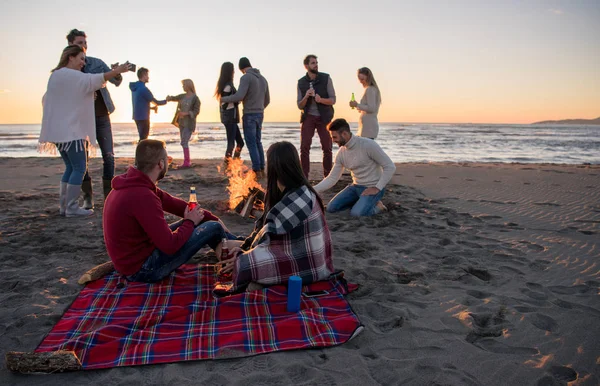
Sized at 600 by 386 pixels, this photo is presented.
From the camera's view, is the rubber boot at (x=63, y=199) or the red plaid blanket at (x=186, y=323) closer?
the red plaid blanket at (x=186, y=323)

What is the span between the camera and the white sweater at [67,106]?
4891 millimetres

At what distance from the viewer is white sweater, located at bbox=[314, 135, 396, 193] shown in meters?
5.80

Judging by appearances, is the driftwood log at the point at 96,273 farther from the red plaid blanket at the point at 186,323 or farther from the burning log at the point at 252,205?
the burning log at the point at 252,205

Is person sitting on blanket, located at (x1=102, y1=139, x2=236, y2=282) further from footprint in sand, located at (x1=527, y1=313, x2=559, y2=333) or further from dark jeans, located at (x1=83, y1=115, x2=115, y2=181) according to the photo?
footprint in sand, located at (x1=527, y1=313, x2=559, y2=333)

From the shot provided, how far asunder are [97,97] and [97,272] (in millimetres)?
3011

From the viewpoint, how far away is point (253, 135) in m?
8.05

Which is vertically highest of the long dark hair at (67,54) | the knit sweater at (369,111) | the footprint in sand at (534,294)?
the long dark hair at (67,54)

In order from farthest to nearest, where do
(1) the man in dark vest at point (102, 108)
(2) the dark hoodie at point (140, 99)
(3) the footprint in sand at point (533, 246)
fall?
(2) the dark hoodie at point (140, 99)
(1) the man in dark vest at point (102, 108)
(3) the footprint in sand at point (533, 246)

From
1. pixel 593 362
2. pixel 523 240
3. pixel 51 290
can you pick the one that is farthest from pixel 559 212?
pixel 51 290

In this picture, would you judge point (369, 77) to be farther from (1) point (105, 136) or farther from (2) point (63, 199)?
(2) point (63, 199)

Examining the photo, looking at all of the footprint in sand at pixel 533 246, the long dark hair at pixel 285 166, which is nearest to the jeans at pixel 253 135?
the long dark hair at pixel 285 166

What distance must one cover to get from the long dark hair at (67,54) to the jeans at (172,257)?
2.99m

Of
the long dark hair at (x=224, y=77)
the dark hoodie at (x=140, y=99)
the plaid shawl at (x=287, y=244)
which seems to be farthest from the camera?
the dark hoodie at (x=140, y=99)

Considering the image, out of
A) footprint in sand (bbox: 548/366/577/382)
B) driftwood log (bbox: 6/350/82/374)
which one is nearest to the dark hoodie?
driftwood log (bbox: 6/350/82/374)
